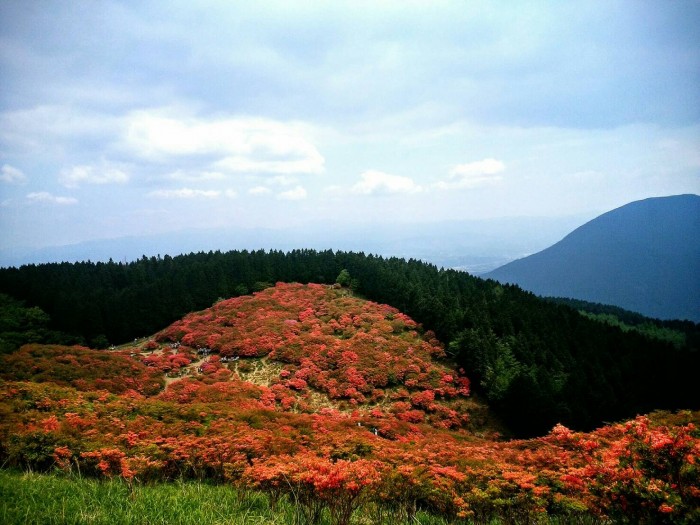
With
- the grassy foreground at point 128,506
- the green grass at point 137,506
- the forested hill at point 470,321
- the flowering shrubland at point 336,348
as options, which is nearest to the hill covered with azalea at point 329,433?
the flowering shrubland at point 336,348

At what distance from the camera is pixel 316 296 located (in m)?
43.9

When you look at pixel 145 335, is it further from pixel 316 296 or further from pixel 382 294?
pixel 382 294

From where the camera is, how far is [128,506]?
19.0 feet

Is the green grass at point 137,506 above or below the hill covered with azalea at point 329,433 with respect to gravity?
above

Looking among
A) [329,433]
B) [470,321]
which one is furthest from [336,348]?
[329,433]

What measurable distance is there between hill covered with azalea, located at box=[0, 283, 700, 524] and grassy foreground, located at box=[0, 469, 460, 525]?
1.39ft

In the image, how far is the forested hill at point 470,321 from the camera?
2577 centimetres

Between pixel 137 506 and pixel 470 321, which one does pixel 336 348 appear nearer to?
pixel 470 321

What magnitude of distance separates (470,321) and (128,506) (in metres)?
31.6

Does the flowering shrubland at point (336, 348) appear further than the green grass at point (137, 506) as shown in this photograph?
Yes

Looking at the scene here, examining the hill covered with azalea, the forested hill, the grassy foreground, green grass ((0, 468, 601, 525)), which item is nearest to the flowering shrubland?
the hill covered with azalea

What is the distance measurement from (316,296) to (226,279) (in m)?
14.1

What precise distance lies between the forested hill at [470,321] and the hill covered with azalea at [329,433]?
291 centimetres

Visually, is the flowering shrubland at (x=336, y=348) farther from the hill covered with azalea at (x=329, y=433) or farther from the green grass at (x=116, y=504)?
the green grass at (x=116, y=504)
